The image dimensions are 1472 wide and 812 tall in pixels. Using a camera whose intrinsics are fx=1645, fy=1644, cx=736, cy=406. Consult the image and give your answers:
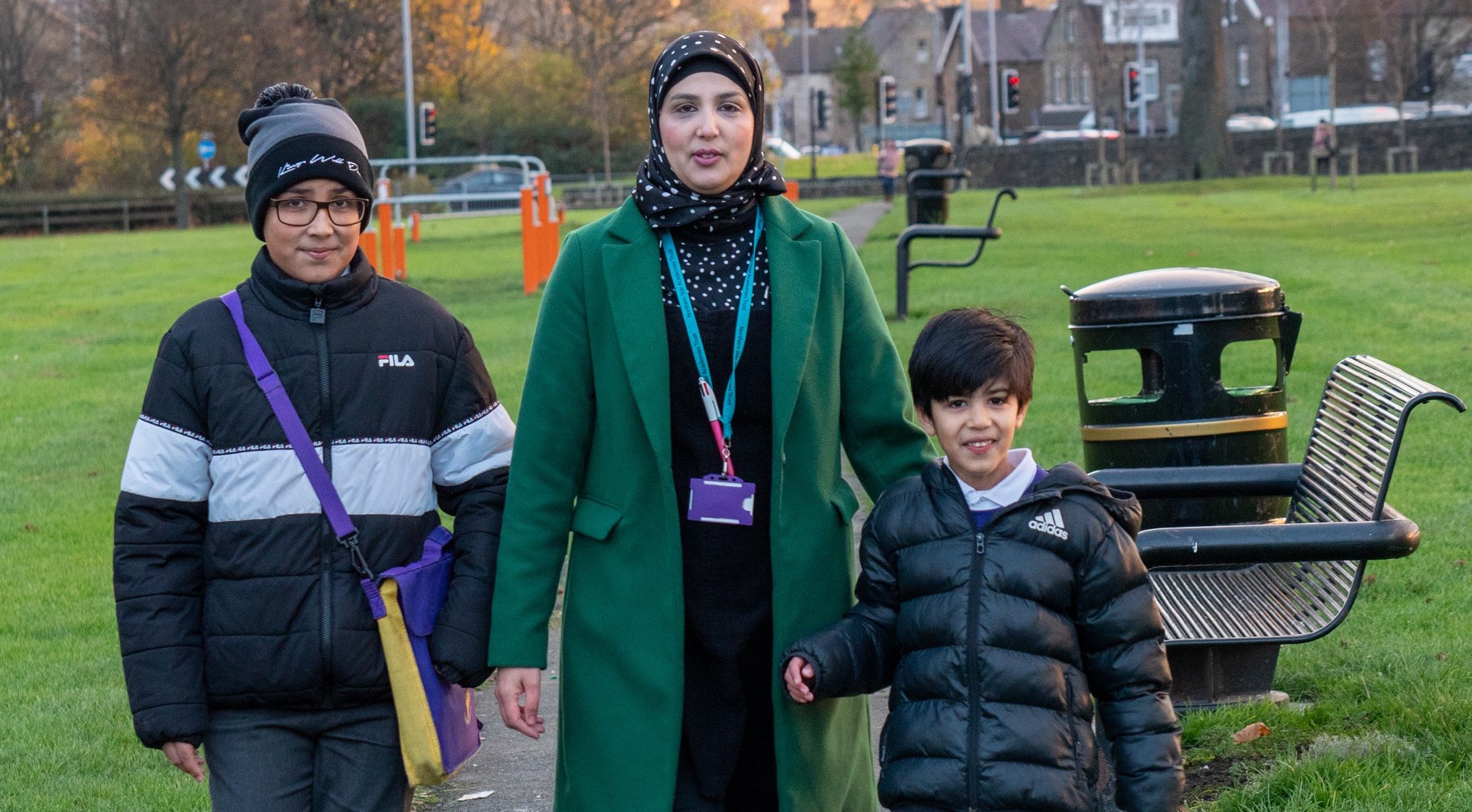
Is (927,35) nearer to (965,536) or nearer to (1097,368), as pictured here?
(1097,368)

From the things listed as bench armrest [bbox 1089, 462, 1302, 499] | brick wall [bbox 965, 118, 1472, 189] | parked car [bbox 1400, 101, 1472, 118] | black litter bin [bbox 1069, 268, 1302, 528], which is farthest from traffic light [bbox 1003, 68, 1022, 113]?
bench armrest [bbox 1089, 462, 1302, 499]

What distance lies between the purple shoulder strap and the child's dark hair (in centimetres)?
106

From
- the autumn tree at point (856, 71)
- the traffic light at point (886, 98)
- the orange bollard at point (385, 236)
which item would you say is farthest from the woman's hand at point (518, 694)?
the autumn tree at point (856, 71)

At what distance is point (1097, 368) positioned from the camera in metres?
11.0

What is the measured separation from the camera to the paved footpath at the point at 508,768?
4.27 metres

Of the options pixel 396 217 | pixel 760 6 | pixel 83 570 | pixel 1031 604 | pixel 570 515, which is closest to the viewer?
pixel 1031 604

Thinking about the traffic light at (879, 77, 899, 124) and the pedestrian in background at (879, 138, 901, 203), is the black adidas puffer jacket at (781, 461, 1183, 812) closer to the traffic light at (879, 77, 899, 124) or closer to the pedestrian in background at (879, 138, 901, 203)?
the pedestrian in background at (879, 138, 901, 203)

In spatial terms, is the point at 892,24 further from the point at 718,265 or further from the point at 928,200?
the point at 718,265

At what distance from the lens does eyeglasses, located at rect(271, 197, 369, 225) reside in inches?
121

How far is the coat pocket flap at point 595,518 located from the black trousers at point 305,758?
1.59ft

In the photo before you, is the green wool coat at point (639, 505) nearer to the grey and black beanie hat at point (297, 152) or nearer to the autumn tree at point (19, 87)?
the grey and black beanie hat at point (297, 152)

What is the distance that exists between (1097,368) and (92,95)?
A: 47.5 m

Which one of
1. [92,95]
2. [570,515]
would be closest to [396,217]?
[570,515]

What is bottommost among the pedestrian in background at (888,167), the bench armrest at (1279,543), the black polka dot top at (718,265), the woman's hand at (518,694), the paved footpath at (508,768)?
the paved footpath at (508,768)
